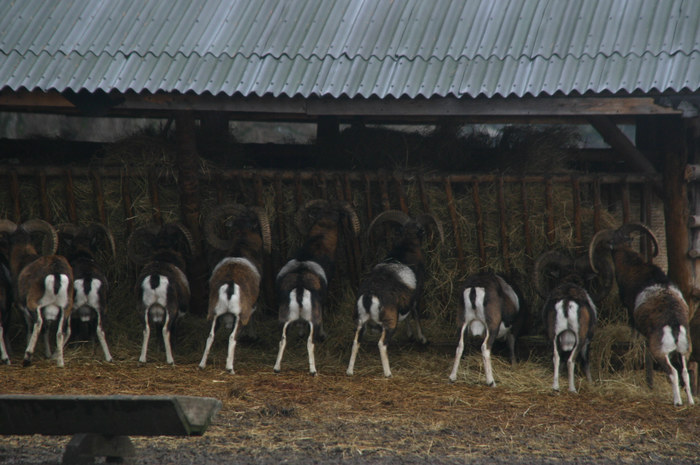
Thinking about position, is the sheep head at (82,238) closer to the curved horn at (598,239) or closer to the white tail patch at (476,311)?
the white tail patch at (476,311)

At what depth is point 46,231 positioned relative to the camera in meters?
10.7

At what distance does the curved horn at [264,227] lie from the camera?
10836mm

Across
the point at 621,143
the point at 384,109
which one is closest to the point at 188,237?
the point at 384,109

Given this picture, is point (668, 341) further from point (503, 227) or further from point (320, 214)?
point (320, 214)

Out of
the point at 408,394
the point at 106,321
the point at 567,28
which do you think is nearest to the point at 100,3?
the point at 106,321

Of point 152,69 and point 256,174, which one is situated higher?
point 152,69

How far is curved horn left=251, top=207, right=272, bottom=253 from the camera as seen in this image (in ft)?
35.6

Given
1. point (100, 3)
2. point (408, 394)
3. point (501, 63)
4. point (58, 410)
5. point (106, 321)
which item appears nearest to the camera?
point (58, 410)

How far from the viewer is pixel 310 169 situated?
1142cm

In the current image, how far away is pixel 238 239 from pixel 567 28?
467 cm

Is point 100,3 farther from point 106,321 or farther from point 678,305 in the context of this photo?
point 678,305

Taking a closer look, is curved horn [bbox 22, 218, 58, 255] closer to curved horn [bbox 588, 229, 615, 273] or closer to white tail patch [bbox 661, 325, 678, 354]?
curved horn [bbox 588, 229, 615, 273]

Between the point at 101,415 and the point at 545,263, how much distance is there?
21.2 feet

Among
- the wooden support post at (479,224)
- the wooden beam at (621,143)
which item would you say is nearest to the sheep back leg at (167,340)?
the wooden support post at (479,224)
